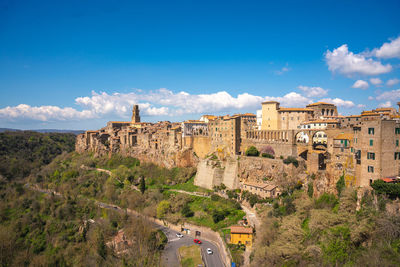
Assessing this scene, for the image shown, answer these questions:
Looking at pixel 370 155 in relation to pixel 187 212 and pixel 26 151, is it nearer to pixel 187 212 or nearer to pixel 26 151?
pixel 187 212

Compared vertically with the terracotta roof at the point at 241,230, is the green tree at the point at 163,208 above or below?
below

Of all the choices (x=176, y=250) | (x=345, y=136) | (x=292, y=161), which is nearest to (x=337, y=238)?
(x=292, y=161)

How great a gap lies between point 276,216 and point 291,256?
7.74m

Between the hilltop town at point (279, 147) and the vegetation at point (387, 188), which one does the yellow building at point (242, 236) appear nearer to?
the hilltop town at point (279, 147)

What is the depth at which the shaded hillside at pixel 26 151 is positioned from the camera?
63406 millimetres

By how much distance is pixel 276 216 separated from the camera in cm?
2530

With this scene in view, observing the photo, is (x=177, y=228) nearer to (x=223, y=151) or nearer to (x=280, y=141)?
(x=223, y=151)

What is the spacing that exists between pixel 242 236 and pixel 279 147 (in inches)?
534

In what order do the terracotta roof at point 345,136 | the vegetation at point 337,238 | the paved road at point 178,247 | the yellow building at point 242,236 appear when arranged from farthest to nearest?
the terracotta roof at point 345,136 < the yellow building at point 242,236 < the paved road at point 178,247 < the vegetation at point 337,238

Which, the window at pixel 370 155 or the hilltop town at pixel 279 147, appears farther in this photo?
the hilltop town at pixel 279 147

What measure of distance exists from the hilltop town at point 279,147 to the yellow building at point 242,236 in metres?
6.47

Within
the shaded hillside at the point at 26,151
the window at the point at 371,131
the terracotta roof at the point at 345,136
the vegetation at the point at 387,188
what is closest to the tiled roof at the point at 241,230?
the vegetation at the point at 387,188

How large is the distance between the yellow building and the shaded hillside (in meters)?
62.2

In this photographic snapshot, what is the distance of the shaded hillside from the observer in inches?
2496
